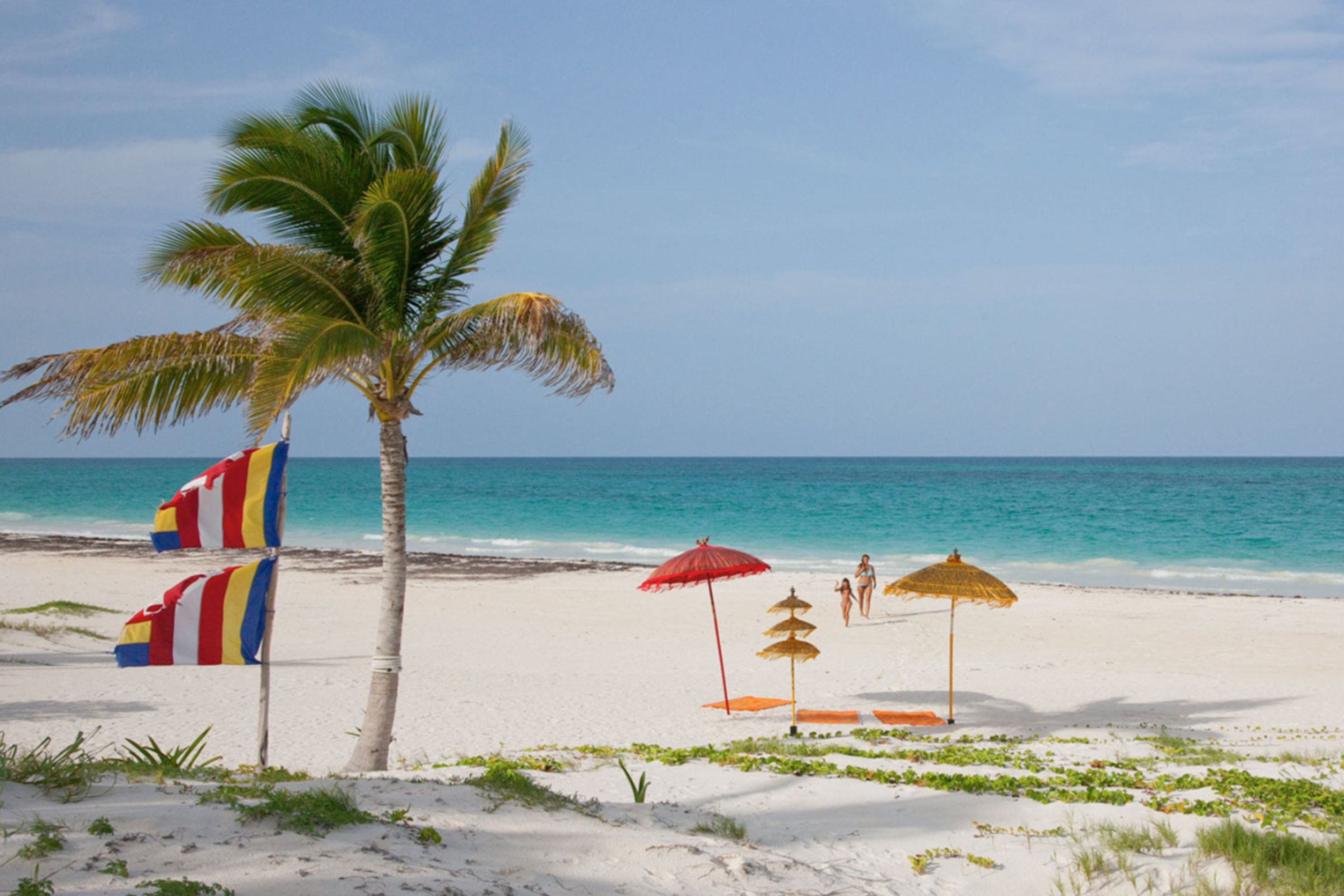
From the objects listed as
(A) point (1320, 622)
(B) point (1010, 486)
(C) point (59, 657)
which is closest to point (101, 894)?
(C) point (59, 657)

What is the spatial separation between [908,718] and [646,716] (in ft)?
10.7

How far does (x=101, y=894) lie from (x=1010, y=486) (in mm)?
92006

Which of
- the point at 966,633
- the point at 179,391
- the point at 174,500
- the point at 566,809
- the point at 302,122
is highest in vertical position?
the point at 302,122

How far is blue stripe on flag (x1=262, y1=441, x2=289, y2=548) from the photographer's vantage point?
8.63 m

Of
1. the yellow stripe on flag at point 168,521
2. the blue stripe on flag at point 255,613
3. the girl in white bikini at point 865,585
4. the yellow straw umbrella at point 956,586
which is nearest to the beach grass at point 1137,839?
the yellow straw umbrella at point 956,586

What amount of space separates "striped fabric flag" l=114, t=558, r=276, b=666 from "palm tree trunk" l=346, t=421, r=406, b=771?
0.99 m

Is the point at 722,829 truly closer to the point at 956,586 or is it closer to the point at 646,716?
the point at 956,586

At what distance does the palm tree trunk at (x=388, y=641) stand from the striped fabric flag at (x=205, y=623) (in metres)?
0.99

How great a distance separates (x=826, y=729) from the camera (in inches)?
460

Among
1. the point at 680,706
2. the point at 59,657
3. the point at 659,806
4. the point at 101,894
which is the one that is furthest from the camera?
the point at 59,657

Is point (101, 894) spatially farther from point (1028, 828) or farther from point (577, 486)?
point (577, 486)

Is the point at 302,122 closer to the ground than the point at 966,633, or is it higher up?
higher up

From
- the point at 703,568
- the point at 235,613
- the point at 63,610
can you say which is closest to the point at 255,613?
the point at 235,613

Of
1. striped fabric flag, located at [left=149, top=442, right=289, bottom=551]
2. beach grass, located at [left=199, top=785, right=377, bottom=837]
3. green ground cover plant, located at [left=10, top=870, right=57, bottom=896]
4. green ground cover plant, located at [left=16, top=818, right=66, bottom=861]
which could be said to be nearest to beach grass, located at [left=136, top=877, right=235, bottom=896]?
green ground cover plant, located at [left=10, top=870, right=57, bottom=896]
